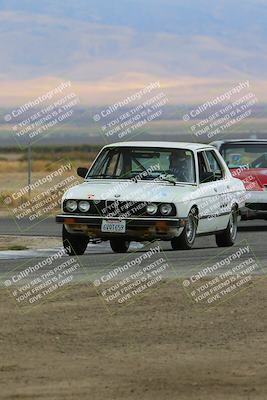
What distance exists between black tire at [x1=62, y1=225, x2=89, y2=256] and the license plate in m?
0.54

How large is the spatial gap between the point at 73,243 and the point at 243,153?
7.76m

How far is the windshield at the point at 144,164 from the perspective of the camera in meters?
18.6

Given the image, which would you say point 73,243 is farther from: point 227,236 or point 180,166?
point 227,236

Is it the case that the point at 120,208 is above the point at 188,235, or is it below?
above

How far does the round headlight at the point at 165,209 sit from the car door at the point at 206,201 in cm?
87

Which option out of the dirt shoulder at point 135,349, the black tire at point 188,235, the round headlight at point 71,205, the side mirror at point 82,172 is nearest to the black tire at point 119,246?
the side mirror at point 82,172

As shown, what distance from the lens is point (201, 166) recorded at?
1927cm

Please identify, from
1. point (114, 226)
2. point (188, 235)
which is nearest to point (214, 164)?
point (188, 235)

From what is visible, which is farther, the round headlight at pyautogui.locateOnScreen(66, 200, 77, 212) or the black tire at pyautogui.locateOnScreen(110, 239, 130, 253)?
the black tire at pyautogui.locateOnScreen(110, 239, 130, 253)

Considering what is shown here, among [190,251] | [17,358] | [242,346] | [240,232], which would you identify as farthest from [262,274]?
[240,232]

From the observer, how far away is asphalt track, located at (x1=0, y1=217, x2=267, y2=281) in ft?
50.8

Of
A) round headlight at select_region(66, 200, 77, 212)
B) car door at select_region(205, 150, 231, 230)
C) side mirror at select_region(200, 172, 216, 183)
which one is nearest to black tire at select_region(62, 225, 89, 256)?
round headlight at select_region(66, 200, 77, 212)

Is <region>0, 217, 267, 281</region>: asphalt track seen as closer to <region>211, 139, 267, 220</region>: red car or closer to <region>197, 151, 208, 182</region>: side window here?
<region>211, 139, 267, 220</region>: red car

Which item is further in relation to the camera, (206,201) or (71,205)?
(206,201)
